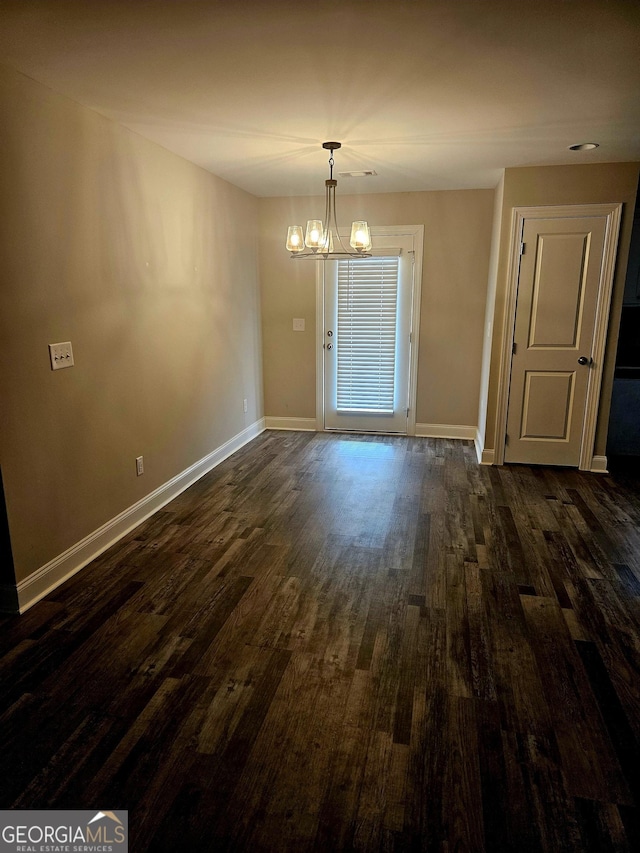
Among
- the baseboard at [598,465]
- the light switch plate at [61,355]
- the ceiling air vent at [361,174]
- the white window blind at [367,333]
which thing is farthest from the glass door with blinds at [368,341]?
the light switch plate at [61,355]

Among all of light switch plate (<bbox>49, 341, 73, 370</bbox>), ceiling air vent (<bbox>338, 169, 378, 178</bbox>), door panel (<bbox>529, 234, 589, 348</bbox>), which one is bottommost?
light switch plate (<bbox>49, 341, 73, 370</bbox>)

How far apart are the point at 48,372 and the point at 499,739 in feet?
8.30

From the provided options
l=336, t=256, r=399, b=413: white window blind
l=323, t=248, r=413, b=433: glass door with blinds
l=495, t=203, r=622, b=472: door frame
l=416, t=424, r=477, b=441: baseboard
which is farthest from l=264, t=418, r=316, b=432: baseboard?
l=495, t=203, r=622, b=472: door frame

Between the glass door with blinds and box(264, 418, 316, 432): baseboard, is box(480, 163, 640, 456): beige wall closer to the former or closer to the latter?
the glass door with blinds

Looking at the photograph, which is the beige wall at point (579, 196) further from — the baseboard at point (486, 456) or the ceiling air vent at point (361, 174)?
the ceiling air vent at point (361, 174)

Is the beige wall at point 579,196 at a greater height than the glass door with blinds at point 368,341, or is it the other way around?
the beige wall at point 579,196

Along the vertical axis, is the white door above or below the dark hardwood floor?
above

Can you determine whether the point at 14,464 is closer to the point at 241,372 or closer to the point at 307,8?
the point at 307,8

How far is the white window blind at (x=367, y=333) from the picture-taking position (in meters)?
5.34

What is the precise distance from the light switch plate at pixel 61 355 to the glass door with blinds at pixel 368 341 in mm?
3213

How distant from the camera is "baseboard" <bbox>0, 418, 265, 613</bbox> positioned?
254 centimetres

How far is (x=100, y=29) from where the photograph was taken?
77.0 inches

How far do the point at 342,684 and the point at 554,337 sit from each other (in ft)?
11.4

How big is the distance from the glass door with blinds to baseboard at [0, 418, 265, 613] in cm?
169
